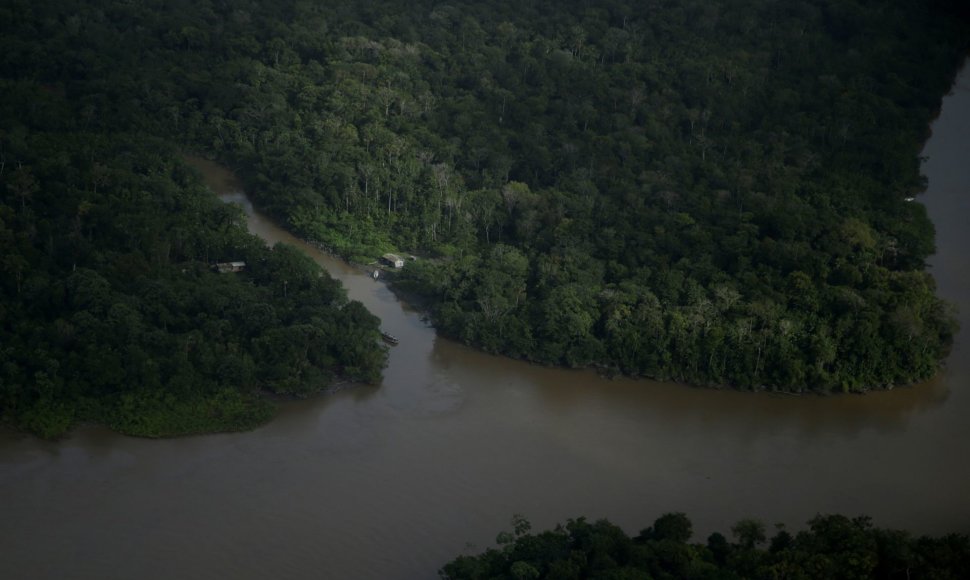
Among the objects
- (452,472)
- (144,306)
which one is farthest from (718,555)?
(144,306)

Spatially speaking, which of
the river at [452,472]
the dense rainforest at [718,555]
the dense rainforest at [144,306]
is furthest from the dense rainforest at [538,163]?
the dense rainforest at [718,555]

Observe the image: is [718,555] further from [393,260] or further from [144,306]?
[393,260]

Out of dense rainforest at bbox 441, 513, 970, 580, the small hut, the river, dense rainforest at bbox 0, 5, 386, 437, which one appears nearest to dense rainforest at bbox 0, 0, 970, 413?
dense rainforest at bbox 0, 5, 386, 437

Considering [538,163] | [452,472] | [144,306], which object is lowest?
[452,472]

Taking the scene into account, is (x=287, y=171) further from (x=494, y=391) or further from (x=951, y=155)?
(x=951, y=155)

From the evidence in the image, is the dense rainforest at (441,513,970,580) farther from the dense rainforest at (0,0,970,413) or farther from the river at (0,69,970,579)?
the dense rainforest at (0,0,970,413)

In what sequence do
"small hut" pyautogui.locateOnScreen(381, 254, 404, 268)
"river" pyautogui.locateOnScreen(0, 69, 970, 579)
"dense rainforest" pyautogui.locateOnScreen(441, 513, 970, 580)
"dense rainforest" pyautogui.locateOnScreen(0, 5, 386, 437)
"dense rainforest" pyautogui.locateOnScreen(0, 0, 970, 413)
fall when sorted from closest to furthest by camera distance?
1. "dense rainforest" pyautogui.locateOnScreen(441, 513, 970, 580)
2. "river" pyautogui.locateOnScreen(0, 69, 970, 579)
3. "dense rainforest" pyautogui.locateOnScreen(0, 5, 386, 437)
4. "dense rainforest" pyautogui.locateOnScreen(0, 0, 970, 413)
5. "small hut" pyautogui.locateOnScreen(381, 254, 404, 268)

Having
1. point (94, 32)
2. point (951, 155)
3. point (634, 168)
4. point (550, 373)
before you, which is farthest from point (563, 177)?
A: point (94, 32)
